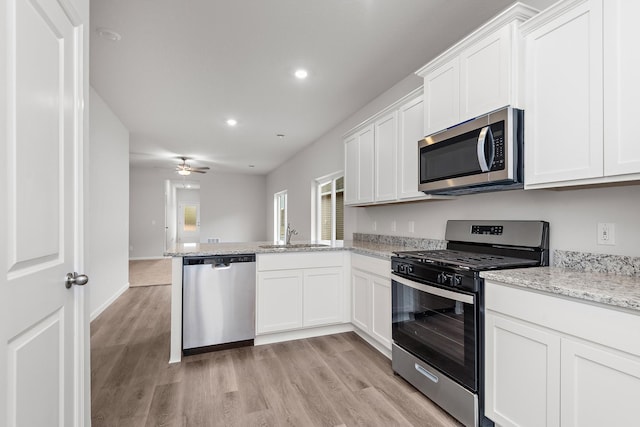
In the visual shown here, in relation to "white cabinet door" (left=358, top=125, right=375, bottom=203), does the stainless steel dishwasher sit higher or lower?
lower

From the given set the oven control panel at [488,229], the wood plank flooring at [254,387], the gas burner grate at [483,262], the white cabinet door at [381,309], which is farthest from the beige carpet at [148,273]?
the oven control panel at [488,229]

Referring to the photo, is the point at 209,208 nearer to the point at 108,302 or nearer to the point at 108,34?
the point at 108,302

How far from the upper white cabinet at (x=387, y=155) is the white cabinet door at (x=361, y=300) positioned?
0.78 m

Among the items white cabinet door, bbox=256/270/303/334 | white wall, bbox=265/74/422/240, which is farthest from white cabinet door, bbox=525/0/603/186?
white cabinet door, bbox=256/270/303/334

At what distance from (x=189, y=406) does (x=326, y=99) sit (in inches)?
132

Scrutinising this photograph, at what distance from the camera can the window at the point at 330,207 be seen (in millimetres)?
5066

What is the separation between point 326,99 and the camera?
Answer: 3869 millimetres

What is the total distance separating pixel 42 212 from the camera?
111cm

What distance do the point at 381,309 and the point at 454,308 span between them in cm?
96

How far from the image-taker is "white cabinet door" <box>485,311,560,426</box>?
1.37 meters

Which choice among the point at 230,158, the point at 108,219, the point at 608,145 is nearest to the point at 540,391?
the point at 608,145

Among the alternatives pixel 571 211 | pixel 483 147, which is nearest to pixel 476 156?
pixel 483 147

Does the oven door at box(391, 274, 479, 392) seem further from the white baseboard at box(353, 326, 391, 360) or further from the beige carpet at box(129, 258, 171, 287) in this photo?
the beige carpet at box(129, 258, 171, 287)

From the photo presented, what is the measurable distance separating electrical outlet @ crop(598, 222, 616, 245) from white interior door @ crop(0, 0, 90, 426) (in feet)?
8.12
